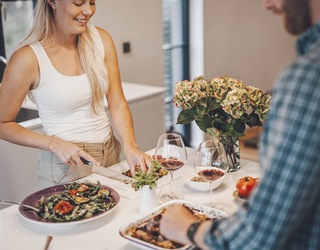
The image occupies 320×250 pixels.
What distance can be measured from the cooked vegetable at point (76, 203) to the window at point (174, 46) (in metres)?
2.79

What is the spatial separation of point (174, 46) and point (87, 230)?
10.6 feet

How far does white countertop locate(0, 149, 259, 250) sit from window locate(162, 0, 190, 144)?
2737 millimetres

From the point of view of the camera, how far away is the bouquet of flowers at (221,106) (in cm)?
173

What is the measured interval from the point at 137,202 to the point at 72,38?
Result: 2.48 feet

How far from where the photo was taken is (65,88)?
1878mm

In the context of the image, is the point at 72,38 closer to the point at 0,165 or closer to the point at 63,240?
the point at 0,165

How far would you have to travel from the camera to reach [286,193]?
819mm

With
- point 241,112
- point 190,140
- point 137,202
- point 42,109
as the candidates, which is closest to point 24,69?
point 42,109

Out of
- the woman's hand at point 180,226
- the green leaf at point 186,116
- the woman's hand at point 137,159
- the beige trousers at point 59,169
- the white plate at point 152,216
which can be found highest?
the green leaf at point 186,116

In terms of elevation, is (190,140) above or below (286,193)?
below

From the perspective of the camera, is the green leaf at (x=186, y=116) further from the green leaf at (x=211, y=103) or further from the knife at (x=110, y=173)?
the knife at (x=110, y=173)

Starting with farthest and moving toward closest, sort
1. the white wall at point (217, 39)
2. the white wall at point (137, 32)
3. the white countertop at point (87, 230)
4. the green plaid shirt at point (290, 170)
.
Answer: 1. the white wall at point (217, 39)
2. the white wall at point (137, 32)
3. the white countertop at point (87, 230)
4. the green plaid shirt at point (290, 170)

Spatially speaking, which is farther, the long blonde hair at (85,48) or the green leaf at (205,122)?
the long blonde hair at (85,48)

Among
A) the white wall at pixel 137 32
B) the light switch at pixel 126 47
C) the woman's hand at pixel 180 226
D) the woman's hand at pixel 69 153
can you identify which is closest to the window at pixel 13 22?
the white wall at pixel 137 32
